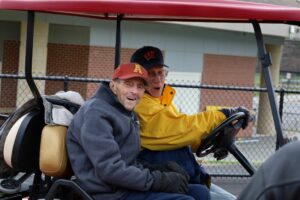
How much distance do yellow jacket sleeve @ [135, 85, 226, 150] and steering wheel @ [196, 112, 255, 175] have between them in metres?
0.13

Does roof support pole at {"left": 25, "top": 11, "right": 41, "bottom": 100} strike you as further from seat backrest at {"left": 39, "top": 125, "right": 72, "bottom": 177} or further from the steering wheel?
the steering wheel

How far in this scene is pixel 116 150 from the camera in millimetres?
2969

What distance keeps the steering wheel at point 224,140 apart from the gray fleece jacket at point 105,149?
0.60 meters

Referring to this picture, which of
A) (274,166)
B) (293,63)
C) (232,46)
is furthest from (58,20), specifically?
(293,63)

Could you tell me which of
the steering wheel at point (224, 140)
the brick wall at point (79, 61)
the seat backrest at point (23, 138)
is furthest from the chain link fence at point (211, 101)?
the seat backrest at point (23, 138)

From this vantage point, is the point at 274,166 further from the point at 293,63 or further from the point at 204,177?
the point at 293,63

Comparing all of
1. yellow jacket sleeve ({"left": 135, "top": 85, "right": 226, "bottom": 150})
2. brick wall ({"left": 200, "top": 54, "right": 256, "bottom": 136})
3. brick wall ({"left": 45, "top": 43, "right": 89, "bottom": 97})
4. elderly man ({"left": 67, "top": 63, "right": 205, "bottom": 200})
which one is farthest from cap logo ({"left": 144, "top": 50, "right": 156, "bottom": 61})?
brick wall ({"left": 200, "top": 54, "right": 256, "bottom": 136})

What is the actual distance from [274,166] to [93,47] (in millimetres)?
17621

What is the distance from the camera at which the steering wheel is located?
352cm

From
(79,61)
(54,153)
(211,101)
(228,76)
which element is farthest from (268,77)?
(228,76)

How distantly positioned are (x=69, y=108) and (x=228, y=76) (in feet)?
68.2

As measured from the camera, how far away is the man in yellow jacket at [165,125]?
3.44 m

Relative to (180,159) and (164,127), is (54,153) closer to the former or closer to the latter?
(164,127)

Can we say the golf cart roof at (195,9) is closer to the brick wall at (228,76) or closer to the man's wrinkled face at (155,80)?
the man's wrinkled face at (155,80)
